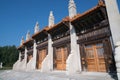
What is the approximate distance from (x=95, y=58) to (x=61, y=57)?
456 centimetres

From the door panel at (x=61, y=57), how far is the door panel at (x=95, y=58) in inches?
120

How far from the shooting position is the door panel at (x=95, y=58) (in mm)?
8512

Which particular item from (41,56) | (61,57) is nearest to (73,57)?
(61,57)

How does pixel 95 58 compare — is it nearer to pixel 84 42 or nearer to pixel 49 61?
pixel 84 42

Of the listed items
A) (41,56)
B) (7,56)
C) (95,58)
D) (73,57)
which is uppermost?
(7,56)

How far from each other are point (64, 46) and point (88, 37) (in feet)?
11.9

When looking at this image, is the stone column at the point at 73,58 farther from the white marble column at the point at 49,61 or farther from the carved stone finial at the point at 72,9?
the white marble column at the point at 49,61

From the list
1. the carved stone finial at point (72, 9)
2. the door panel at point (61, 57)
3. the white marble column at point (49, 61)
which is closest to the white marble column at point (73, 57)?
the carved stone finial at point (72, 9)

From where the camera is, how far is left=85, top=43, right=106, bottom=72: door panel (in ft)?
27.9

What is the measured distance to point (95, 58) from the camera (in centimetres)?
898

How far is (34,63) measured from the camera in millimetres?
17094

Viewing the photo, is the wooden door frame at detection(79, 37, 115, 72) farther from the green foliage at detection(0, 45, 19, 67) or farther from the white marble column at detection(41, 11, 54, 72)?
the green foliage at detection(0, 45, 19, 67)

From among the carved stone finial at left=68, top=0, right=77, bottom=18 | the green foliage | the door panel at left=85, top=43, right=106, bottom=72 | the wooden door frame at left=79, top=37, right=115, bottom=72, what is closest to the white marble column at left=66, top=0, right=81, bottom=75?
the carved stone finial at left=68, top=0, right=77, bottom=18

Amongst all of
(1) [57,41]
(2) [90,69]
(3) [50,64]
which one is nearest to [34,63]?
(3) [50,64]
